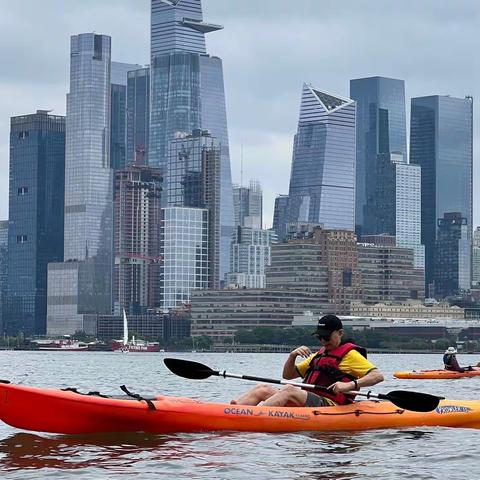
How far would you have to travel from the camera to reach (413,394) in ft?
86.5

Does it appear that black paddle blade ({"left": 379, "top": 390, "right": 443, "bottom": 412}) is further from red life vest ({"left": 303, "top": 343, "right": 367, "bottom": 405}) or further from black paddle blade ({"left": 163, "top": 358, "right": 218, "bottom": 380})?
black paddle blade ({"left": 163, "top": 358, "right": 218, "bottom": 380})

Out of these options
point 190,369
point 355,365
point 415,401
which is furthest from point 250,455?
point 415,401

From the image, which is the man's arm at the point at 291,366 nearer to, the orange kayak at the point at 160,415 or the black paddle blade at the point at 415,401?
the orange kayak at the point at 160,415

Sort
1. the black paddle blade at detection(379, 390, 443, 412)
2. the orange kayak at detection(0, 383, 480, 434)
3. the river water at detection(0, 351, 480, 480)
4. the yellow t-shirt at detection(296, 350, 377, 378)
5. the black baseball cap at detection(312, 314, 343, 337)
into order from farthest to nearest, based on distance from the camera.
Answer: the black paddle blade at detection(379, 390, 443, 412), the yellow t-shirt at detection(296, 350, 377, 378), the black baseball cap at detection(312, 314, 343, 337), the orange kayak at detection(0, 383, 480, 434), the river water at detection(0, 351, 480, 480)

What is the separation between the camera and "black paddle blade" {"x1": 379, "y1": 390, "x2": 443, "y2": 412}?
26.2 metres

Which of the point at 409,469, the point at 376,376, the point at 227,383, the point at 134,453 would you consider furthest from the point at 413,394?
the point at 227,383

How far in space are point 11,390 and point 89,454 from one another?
170 cm

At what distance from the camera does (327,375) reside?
2598cm

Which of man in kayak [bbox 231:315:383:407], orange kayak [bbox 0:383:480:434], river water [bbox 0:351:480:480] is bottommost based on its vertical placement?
river water [bbox 0:351:480:480]

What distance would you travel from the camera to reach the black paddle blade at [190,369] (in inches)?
1061

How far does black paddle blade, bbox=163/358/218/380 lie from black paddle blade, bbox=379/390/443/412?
3.38 metres

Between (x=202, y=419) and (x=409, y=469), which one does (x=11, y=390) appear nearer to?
(x=202, y=419)

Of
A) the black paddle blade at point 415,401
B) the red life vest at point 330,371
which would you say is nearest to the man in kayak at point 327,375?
the red life vest at point 330,371

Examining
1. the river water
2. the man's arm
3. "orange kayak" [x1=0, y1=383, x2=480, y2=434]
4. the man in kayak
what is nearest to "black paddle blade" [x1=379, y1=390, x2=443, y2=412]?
"orange kayak" [x1=0, y1=383, x2=480, y2=434]
